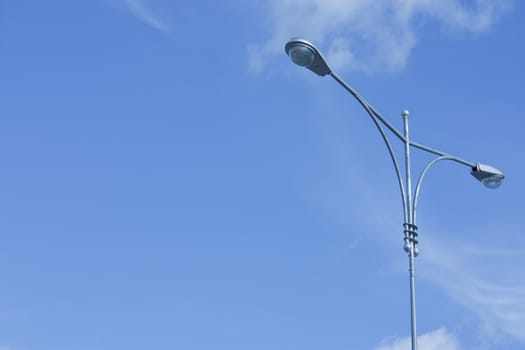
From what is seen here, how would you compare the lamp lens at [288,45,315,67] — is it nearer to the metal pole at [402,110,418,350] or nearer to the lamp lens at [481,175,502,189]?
the metal pole at [402,110,418,350]

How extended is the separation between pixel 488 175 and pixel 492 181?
0.68ft

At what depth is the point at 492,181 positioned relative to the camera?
15.2m

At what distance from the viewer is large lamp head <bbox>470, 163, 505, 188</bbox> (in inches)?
592

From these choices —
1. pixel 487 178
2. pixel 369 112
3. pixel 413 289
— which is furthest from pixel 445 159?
pixel 413 289

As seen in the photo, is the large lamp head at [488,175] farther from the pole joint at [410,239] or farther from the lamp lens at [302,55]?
the lamp lens at [302,55]

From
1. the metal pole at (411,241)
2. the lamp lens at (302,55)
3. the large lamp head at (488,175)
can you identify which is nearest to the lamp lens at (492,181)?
the large lamp head at (488,175)

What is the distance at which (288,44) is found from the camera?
12.6 m

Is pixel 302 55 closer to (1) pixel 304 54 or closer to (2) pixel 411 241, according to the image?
(1) pixel 304 54


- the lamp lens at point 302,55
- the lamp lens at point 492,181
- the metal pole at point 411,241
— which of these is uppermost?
the lamp lens at point 492,181

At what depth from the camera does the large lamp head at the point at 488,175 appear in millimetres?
15039

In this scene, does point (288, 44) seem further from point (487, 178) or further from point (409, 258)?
point (487, 178)

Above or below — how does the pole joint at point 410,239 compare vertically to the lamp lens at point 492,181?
below

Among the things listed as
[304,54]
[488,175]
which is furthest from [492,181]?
[304,54]

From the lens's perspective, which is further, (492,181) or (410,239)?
(492,181)
